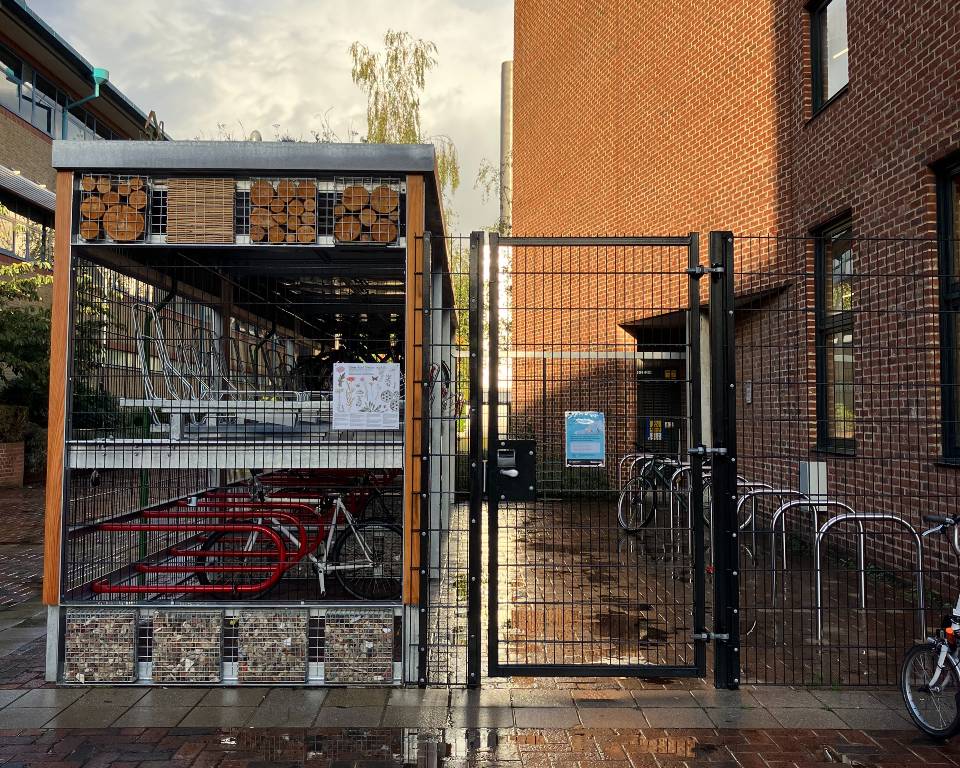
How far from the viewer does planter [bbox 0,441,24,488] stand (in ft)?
54.2

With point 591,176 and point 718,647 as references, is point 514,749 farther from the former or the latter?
point 591,176

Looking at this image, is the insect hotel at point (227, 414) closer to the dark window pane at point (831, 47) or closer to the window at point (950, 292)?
the window at point (950, 292)

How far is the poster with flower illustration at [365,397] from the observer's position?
4984 mm

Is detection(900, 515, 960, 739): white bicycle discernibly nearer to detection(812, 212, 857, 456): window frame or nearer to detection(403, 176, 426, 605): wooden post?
detection(403, 176, 426, 605): wooden post

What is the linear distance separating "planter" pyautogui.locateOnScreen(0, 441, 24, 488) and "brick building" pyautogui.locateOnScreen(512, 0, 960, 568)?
11609 millimetres

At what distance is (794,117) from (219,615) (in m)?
8.63

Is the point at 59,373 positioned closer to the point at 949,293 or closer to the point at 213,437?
the point at 213,437

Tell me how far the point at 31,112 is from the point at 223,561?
70.1ft

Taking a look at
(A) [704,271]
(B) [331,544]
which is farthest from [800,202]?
(B) [331,544]

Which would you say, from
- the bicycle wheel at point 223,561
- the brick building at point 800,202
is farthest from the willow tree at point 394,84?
the bicycle wheel at point 223,561

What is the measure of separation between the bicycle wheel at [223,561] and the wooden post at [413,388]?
1.99 metres

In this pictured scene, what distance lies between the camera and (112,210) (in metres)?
4.99

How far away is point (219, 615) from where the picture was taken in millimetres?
4863

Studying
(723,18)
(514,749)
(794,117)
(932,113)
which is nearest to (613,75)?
(723,18)
